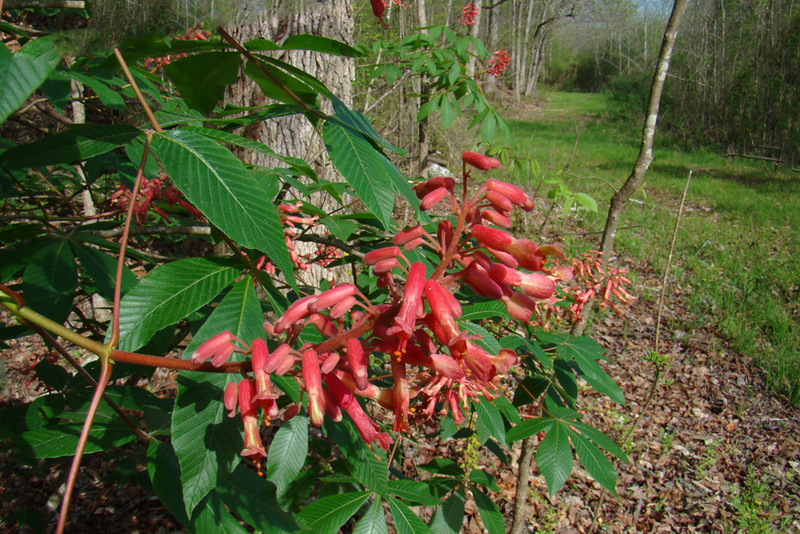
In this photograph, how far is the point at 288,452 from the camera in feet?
3.31

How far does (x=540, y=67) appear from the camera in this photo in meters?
38.2

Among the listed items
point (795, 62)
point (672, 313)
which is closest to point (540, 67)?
point (795, 62)

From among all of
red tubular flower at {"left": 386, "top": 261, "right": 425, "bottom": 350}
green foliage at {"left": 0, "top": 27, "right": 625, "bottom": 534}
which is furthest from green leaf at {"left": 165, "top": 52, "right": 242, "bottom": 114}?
red tubular flower at {"left": 386, "top": 261, "right": 425, "bottom": 350}

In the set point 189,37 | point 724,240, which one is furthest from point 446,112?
point 724,240

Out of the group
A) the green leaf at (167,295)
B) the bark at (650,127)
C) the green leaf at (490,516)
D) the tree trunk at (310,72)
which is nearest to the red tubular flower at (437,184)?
the green leaf at (167,295)

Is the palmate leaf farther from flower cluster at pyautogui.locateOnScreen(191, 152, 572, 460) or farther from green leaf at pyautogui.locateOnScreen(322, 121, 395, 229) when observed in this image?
green leaf at pyautogui.locateOnScreen(322, 121, 395, 229)

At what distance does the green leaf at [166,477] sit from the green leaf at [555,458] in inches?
45.1

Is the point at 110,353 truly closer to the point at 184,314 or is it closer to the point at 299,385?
the point at 184,314

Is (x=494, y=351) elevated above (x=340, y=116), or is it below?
below

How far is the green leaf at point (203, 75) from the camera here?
3.16 feet

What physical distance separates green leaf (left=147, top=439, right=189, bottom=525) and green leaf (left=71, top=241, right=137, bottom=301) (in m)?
0.40

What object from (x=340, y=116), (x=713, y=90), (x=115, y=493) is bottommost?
(x=115, y=493)

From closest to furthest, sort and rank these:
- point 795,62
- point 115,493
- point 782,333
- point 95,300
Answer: point 115,493 < point 95,300 < point 782,333 < point 795,62

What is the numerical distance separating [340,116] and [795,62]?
18734mm
